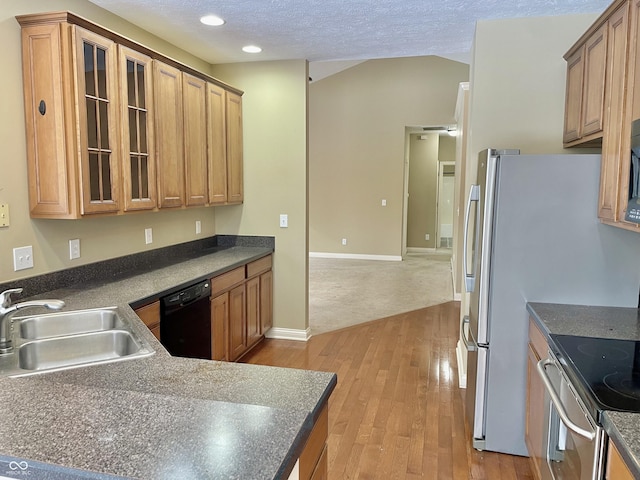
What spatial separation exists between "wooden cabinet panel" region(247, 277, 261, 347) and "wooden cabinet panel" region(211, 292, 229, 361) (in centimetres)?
40

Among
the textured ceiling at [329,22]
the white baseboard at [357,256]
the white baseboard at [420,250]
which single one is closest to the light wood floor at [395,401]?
the textured ceiling at [329,22]

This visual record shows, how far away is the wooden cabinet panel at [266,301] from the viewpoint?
4.07 meters

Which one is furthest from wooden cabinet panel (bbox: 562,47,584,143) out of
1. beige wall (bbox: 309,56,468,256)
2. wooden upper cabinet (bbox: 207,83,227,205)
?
beige wall (bbox: 309,56,468,256)

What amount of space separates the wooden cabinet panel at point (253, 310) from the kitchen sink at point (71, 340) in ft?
5.53

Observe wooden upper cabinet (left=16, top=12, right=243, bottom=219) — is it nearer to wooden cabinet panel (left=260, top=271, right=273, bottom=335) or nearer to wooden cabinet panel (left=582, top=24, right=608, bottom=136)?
wooden cabinet panel (left=260, top=271, right=273, bottom=335)

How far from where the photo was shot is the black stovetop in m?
1.40

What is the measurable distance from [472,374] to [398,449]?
61cm

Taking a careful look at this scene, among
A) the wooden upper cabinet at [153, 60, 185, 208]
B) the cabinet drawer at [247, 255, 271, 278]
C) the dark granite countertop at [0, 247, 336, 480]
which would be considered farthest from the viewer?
the cabinet drawer at [247, 255, 271, 278]

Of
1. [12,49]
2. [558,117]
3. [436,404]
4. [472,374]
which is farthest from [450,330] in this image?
[12,49]

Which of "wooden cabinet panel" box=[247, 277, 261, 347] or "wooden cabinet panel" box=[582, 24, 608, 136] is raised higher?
"wooden cabinet panel" box=[582, 24, 608, 136]

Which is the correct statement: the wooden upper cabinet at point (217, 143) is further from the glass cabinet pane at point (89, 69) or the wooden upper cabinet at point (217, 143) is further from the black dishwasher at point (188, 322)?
the glass cabinet pane at point (89, 69)

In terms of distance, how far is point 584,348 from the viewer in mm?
1791

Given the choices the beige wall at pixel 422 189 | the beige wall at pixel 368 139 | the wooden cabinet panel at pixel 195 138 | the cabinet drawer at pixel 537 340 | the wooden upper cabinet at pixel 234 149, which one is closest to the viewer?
the cabinet drawer at pixel 537 340

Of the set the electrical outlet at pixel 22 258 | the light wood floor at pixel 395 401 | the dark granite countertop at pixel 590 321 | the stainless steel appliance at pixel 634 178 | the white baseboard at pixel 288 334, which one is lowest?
the light wood floor at pixel 395 401
